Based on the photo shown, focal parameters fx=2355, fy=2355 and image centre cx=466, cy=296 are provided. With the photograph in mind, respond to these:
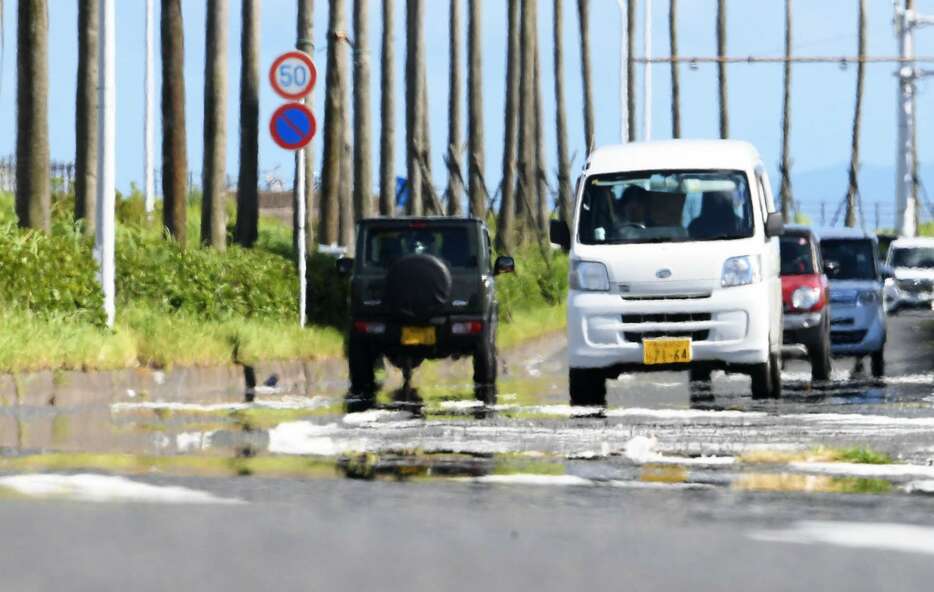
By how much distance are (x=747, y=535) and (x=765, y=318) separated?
36.2 feet

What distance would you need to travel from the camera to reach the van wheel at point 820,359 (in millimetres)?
25266

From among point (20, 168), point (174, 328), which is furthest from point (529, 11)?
point (174, 328)

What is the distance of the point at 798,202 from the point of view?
316 ft

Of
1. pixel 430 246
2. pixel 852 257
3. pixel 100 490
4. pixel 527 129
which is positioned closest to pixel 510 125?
pixel 527 129

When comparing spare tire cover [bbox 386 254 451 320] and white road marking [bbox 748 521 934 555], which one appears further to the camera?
spare tire cover [bbox 386 254 451 320]

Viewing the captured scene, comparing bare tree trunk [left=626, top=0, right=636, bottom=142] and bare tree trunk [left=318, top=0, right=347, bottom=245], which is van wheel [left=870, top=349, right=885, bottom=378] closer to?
bare tree trunk [left=318, top=0, right=347, bottom=245]

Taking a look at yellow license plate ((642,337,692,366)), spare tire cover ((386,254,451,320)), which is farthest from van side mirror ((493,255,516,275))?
yellow license plate ((642,337,692,366))

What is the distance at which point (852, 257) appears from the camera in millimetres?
29047

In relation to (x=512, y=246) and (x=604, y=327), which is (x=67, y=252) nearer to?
(x=604, y=327)

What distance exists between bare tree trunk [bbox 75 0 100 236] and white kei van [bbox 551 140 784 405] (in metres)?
15.5

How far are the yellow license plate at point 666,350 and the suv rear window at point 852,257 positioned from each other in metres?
8.89

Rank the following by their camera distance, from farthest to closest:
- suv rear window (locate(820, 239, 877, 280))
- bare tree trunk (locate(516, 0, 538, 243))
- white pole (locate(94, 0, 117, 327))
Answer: bare tree trunk (locate(516, 0, 538, 243)) < suv rear window (locate(820, 239, 877, 280)) < white pole (locate(94, 0, 117, 327))

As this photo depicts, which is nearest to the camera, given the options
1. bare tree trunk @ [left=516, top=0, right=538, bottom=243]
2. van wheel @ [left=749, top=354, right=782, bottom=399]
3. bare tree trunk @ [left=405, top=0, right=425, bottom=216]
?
van wheel @ [left=749, top=354, right=782, bottom=399]

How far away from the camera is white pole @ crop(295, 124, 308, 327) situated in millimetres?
27703
